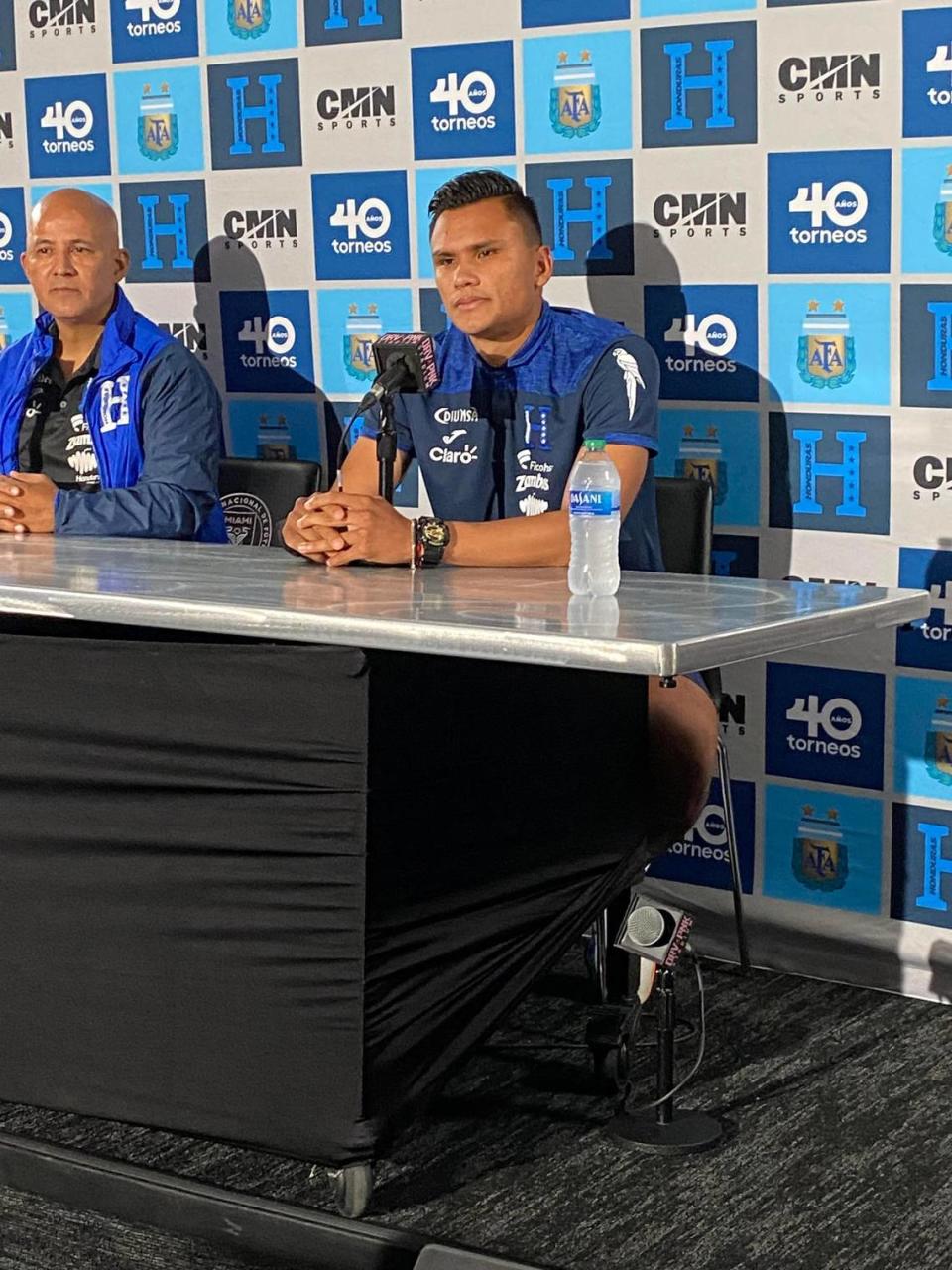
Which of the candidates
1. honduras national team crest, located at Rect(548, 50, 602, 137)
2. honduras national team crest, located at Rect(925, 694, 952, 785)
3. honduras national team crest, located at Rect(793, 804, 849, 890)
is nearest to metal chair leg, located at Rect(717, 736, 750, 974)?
honduras national team crest, located at Rect(793, 804, 849, 890)

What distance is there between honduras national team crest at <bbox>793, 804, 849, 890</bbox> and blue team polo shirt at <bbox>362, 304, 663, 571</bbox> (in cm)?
70

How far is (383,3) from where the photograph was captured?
12.3 ft

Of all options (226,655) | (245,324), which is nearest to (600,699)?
(226,655)

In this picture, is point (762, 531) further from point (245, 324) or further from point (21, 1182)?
point (21, 1182)

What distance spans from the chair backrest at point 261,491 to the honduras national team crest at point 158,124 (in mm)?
849

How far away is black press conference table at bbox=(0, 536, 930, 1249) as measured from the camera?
2215 millimetres

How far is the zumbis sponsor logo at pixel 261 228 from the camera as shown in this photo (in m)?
3.97

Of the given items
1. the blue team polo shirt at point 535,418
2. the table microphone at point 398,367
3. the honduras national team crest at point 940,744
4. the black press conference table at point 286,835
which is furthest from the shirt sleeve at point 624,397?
the honduras national team crest at point 940,744

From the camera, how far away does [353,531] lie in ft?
8.63

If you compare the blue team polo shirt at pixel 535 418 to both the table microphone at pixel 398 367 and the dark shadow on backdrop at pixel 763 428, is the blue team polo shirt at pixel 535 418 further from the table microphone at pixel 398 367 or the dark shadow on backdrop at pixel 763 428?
the dark shadow on backdrop at pixel 763 428

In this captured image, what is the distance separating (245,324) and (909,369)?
61.8 inches

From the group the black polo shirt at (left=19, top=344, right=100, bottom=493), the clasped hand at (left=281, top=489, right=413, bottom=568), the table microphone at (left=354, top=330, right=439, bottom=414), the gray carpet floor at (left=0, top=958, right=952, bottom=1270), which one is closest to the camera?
the gray carpet floor at (left=0, top=958, right=952, bottom=1270)

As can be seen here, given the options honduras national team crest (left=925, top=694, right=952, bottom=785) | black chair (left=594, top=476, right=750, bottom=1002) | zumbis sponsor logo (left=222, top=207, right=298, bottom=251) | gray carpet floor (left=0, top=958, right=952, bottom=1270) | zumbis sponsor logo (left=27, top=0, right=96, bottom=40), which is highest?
zumbis sponsor logo (left=27, top=0, right=96, bottom=40)

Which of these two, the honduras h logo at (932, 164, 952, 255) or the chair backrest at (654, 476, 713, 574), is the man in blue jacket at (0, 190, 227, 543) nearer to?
the chair backrest at (654, 476, 713, 574)
